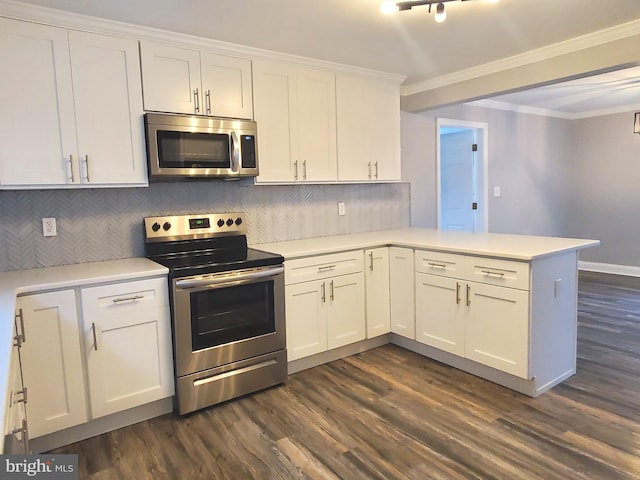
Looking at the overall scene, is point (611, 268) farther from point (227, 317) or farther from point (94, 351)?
point (94, 351)

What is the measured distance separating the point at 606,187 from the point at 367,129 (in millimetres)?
4373

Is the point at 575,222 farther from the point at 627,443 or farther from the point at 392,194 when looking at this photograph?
the point at 627,443

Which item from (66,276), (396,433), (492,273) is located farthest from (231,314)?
(492,273)

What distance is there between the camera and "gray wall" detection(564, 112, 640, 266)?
19.3 ft

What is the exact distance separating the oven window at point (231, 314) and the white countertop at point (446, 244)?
34 centimetres

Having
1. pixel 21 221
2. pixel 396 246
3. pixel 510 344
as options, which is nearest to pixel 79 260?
pixel 21 221

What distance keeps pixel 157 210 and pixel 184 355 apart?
3.42 ft

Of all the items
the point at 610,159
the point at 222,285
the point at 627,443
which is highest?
the point at 610,159

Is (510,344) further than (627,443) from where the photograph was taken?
Yes

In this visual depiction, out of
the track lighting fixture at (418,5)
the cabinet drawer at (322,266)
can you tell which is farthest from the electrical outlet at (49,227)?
the track lighting fixture at (418,5)

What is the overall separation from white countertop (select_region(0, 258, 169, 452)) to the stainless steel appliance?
13 cm

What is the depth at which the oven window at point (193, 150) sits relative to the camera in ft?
8.78

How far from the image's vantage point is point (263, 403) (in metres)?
2.69

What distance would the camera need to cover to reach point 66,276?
2.30m
